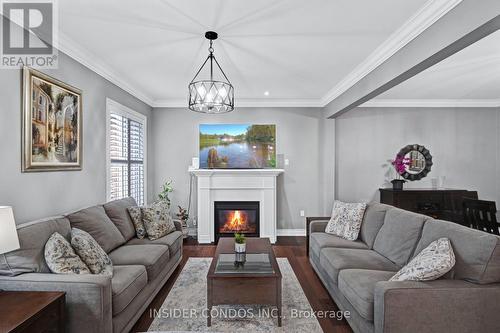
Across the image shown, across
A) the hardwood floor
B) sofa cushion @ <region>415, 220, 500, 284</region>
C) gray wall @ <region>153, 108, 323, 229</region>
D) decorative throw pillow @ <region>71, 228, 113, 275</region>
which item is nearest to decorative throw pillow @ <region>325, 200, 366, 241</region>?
the hardwood floor

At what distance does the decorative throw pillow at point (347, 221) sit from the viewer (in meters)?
3.57

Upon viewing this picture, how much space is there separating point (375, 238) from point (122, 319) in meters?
2.71

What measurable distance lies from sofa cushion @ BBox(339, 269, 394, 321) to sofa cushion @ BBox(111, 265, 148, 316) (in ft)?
5.89

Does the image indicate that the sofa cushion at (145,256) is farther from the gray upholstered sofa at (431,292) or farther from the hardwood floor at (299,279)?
the gray upholstered sofa at (431,292)

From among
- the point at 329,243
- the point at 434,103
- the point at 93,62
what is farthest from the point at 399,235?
the point at 93,62

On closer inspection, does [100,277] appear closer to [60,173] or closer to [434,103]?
[60,173]

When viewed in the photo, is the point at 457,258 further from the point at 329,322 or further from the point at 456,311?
the point at 329,322

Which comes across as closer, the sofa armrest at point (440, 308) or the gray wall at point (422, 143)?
the sofa armrest at point (440, 308)

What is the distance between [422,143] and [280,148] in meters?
2.80

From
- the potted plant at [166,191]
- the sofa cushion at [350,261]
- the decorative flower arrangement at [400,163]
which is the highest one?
the decorative flower arrangement at [400,163]

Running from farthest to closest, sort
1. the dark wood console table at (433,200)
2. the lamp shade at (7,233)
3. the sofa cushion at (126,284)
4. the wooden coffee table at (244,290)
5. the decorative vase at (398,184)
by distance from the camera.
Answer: the decorative vase at (398,184)
the dark wood console table at (433,200)
the wooden coffee table at (244,290)
the sofa cushion at (126,284)
the lamp shade at (7,233)

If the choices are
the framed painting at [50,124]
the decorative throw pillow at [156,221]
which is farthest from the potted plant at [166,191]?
the framed painting at [50,124]

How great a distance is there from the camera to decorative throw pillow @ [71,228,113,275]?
2297mm

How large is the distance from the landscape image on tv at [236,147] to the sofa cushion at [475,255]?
3583 mm
